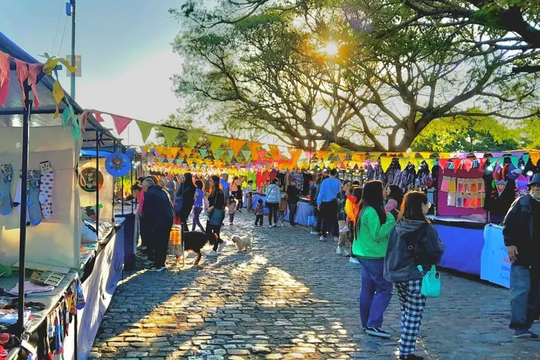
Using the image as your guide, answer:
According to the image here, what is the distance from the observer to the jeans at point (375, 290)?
6523mm

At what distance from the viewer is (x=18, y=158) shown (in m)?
5.46

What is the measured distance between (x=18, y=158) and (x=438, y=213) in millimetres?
10431

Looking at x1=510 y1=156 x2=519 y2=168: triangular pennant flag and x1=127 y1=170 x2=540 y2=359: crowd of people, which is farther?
→ x1=510 y1=156 x2=519 y2=168: triangular pennant flag

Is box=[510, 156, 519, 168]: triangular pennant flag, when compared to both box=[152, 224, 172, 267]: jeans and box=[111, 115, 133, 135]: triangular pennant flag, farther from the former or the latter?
box=[111, 115, 133, 135]: triangular pennant flag

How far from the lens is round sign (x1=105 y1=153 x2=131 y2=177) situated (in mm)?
10125

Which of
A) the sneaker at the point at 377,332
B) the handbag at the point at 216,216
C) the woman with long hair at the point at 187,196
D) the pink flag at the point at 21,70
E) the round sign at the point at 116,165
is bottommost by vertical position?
the sneaker at the point at 377,332

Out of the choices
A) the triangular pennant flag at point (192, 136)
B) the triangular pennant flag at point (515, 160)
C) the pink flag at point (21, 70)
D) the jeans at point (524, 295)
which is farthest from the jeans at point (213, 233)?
the pink flag at point (21, 70)

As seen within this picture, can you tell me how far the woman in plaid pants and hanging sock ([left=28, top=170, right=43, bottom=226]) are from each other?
356cm

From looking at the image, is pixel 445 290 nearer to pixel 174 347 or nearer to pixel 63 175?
pixel 174 347

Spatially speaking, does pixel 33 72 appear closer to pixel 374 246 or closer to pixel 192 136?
pixel 374 246

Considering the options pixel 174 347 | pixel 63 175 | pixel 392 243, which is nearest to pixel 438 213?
pixel 392 243

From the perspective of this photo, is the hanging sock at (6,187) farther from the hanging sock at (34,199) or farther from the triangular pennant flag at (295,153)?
the triangular pennant flag at (295,153)

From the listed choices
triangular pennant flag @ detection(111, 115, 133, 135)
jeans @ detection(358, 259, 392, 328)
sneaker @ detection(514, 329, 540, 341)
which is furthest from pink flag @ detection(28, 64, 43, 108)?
sneaker @ detection(514, 329, 540, 341)

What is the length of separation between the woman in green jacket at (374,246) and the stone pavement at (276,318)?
0.99 feet
